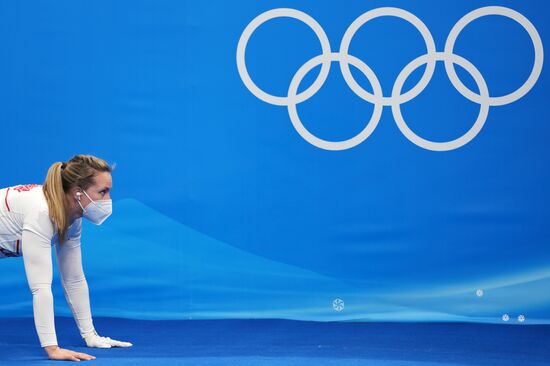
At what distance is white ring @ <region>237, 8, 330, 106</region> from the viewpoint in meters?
6.60

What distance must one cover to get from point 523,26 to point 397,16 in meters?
0.92

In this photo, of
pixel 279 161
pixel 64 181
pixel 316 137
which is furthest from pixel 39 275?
pixel 316 137

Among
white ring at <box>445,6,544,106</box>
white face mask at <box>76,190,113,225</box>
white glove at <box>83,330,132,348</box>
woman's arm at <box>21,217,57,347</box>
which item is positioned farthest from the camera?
white ring at <box>445,6,544,106</box>

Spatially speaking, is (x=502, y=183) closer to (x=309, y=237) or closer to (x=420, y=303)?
(x=420, y=303)

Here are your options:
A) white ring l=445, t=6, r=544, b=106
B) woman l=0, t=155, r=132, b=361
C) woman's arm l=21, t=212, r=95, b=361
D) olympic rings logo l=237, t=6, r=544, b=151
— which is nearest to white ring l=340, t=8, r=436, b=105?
olympic rings logo l=237, t=6, r=544, b=151

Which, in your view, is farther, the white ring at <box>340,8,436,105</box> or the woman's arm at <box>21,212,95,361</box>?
the white ring at <box>340,8,436,105</box>

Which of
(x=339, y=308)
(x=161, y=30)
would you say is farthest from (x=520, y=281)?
(x=161, y=30)

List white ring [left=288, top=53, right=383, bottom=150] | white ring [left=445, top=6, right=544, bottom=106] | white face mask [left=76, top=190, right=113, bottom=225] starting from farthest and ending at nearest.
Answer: white ring [left=288, top=53, right=383, bottom=150] → white ring [left=445, top=6, right=544, bottom=106] → white face mask [left=76, top=190, right=113, bottom=225]

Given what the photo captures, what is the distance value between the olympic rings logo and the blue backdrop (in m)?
0.03

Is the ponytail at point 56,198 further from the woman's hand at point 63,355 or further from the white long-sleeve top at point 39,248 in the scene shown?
the woman's hand at point 63,355

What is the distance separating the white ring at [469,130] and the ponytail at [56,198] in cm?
277

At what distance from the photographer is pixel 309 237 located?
21.7 feet

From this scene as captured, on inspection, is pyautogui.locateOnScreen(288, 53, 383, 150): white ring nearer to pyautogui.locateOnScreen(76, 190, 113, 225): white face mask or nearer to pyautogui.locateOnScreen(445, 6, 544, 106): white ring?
pyautogui.locateOnScreen(445, 6, 544, 106): white ring

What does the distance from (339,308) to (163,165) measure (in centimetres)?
169
